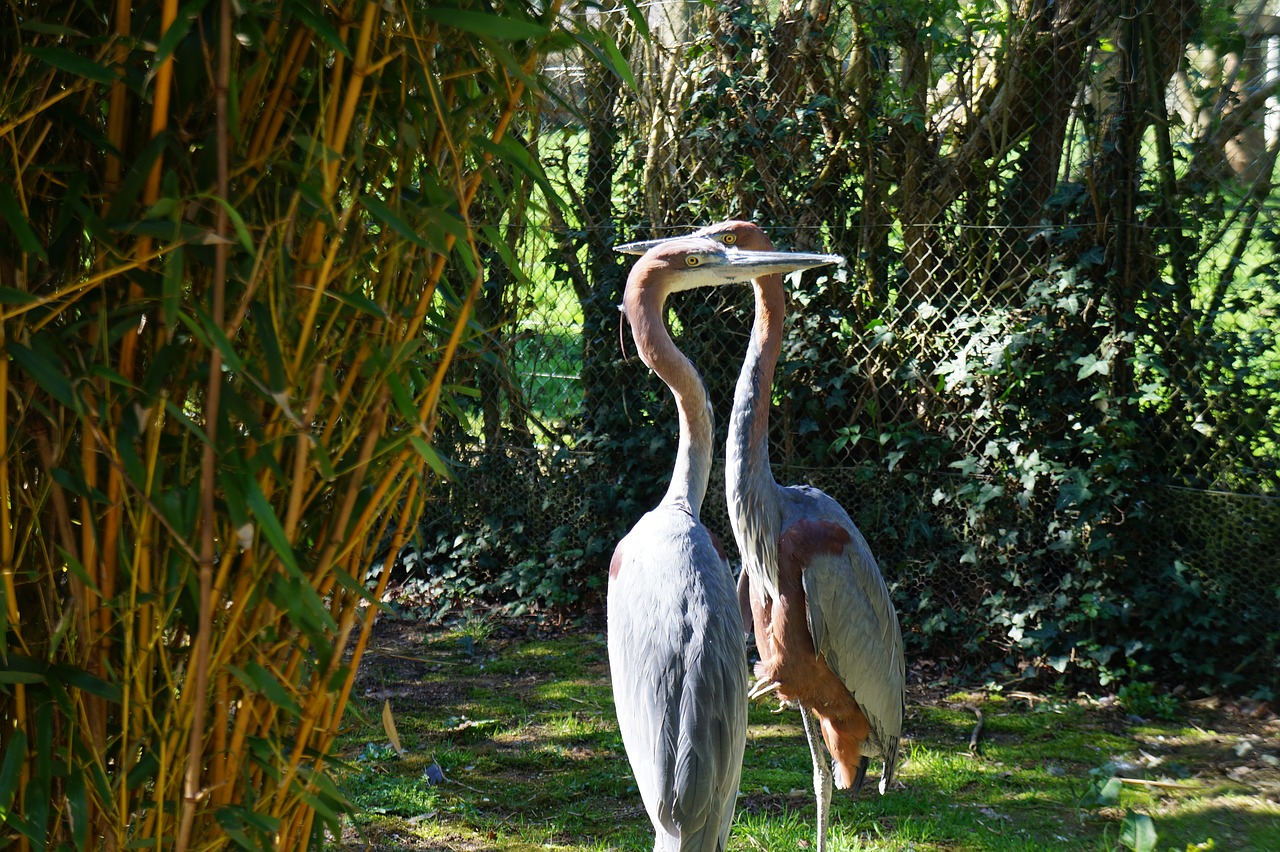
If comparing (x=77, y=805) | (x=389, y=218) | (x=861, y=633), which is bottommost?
(x=861, y=633)

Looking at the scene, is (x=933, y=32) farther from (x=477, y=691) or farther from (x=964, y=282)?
(x=477, y=691)

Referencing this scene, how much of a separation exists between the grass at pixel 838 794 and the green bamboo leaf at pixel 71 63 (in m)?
2.78

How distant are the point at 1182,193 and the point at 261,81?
4.60 meters


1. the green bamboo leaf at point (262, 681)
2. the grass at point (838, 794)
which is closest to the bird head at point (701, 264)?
the grass at point (838, 794)

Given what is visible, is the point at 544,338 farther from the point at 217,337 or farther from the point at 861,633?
the point at 217,337

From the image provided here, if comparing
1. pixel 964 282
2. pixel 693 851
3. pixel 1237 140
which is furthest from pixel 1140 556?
pixel 693 851

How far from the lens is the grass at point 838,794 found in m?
3.83

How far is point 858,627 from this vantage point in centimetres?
378

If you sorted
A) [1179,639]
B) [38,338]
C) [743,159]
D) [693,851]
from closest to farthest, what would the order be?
[38,338] < [693,851] < [1179,639] < [743,159]

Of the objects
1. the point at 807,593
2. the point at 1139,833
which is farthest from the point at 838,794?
the point at 1139,833

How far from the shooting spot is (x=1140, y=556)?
492 cm

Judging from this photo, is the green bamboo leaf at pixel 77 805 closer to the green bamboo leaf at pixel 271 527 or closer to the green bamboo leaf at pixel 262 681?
the green bamboo leaf at pixel 262 681

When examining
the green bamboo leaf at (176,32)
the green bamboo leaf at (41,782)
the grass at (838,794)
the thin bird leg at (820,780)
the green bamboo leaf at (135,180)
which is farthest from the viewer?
the grass at (838,794)

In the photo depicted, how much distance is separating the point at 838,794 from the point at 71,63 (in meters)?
3.94
